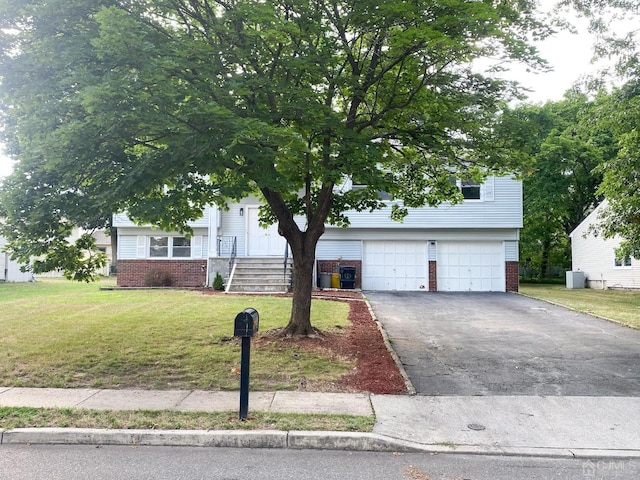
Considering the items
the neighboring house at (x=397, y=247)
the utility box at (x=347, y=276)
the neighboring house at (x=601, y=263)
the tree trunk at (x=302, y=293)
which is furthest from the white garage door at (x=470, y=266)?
the tree trunk at (x=302, y=293)

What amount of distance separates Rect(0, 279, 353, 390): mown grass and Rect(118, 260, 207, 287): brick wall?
674 centimetres

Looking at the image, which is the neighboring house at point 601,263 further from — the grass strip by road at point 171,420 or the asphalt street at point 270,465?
the grass strip by road at point 171,420

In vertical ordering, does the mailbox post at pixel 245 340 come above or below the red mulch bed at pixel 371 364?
above

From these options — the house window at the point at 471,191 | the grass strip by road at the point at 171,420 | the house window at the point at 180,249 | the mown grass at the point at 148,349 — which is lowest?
the grass strip by road at the point at 171,420

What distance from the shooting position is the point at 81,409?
563cm

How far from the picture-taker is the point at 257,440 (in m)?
4.88

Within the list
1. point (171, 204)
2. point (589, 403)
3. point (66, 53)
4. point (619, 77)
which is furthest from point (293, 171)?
point (619, 77)

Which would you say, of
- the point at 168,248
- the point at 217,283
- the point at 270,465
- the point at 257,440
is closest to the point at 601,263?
the point at 217,283

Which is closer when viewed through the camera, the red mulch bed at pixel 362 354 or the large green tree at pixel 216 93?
the large green tree at pixel 216 93

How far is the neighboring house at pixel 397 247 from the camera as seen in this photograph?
20938mm

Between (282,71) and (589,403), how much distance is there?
21.2 feet

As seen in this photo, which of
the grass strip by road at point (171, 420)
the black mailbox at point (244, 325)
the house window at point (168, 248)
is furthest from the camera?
the house window at point (168, 248)

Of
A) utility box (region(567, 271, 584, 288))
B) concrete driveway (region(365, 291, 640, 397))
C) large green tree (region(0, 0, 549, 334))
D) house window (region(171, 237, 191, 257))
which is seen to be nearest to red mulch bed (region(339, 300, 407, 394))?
concrete driveway (region(365, 291, 640, 397))

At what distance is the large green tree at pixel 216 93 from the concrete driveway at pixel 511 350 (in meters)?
3.32
